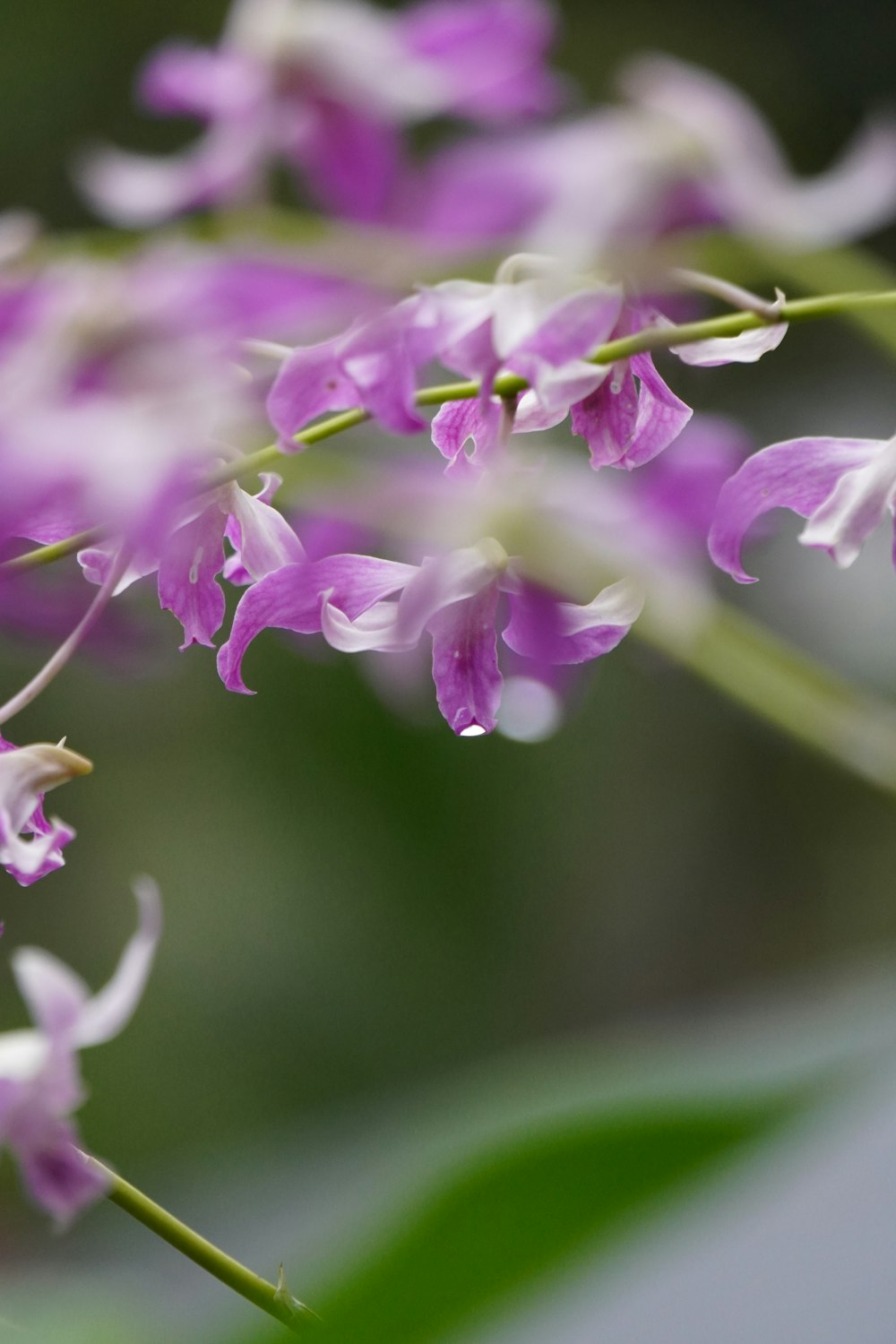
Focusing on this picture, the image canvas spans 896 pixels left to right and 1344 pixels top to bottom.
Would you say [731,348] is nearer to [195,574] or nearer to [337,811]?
[195,574]

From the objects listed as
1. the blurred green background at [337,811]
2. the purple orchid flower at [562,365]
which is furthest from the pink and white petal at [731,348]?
the blurred green background at [337,811]

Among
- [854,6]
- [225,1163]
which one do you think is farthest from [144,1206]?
[854,6]

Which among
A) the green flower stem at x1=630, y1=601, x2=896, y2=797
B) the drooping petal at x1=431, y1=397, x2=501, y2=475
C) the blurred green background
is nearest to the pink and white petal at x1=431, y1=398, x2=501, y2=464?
the drooping petal at x1=431, y1=397, x2=501, y2=475

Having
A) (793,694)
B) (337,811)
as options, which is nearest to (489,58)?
(793,694)

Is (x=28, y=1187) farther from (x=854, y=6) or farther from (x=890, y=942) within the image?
(x=854, y=6)

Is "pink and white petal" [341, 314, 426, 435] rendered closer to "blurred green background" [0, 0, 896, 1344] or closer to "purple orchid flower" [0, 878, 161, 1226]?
"purple orchid flower" [0, 878, 161, 1226]
